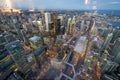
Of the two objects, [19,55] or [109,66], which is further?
[109,66]

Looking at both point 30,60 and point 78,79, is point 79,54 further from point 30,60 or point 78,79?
point 30,60

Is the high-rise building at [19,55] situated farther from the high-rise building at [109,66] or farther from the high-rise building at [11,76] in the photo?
the high-rise building at [109,66]

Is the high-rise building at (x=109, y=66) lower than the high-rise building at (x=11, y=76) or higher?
higher

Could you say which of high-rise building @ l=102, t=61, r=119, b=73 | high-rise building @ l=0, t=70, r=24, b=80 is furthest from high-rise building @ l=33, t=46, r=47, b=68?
high-rise building @ l=102, t=61, r=119, b=73

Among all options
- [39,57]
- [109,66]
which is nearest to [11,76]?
[39,57]

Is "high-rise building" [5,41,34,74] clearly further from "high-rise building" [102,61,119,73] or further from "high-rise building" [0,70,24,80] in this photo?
"high-rise building" [102,61,119,73]

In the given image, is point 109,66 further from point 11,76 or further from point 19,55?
point 11,76

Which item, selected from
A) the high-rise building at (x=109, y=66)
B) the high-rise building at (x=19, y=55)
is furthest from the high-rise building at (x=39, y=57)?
the high-rise building at (x=109, y=66)

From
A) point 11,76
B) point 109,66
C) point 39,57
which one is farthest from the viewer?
point 39,57
